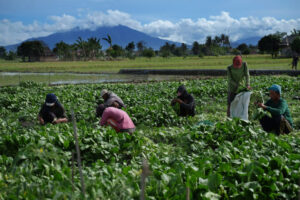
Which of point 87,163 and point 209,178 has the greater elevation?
point 209,178

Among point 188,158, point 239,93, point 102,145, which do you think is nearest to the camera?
point 188,158

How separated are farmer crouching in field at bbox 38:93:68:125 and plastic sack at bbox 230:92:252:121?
432 centimetres

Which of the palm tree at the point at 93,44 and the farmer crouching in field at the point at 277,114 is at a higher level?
the palm tree at the point at 93,44

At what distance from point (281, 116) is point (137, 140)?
10.4ft

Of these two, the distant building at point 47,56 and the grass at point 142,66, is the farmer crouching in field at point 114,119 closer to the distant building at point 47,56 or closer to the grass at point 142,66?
the grass at point 142,66

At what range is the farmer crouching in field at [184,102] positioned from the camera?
26.1 feet

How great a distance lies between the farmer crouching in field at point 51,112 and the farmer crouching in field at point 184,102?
2992 millimetres

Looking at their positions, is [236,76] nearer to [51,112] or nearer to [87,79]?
[51,112]

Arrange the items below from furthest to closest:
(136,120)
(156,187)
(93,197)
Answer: (136,120), (156,187), (93,197)

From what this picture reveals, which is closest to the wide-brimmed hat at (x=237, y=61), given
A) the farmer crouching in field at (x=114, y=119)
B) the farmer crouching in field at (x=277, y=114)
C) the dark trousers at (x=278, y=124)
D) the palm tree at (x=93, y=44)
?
the farmer crouching in field at (x=277, y=114)

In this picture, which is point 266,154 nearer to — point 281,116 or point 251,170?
point 251,170

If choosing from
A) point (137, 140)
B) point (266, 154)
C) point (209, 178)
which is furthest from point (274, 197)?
point (137, 140)

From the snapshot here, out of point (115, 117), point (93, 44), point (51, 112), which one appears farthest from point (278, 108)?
point (93, 44)

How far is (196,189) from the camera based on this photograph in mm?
3014
